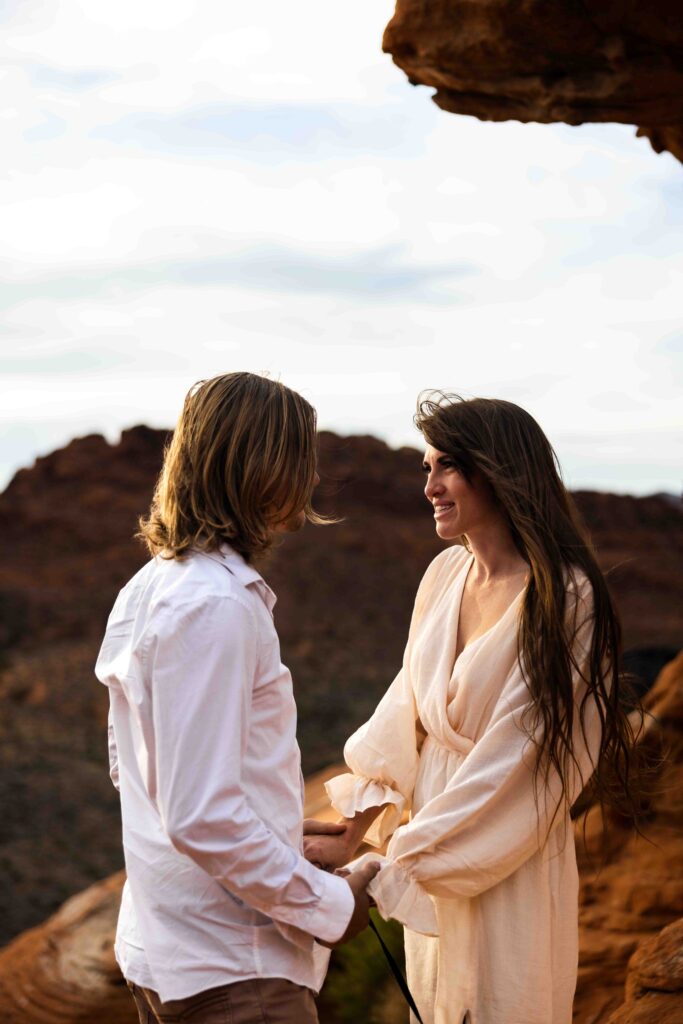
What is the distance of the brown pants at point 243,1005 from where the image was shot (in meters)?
1.82

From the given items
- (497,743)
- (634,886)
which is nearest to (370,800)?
(497,743)

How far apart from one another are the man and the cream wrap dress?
1.72 ft

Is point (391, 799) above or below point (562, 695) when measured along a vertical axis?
below

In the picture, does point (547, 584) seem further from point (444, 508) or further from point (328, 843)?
point (328, 843)

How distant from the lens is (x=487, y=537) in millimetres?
2729

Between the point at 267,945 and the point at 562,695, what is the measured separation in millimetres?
869

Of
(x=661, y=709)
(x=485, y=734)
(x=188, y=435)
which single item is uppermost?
(x=188, y=435)

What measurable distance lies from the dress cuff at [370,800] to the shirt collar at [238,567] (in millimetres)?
1028

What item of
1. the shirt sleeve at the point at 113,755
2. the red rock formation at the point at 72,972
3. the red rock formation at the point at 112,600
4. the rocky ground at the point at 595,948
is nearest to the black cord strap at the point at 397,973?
the shirt sleeve at the point at 113,755

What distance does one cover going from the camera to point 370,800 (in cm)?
278

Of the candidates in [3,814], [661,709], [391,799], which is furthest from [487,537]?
[3,814]

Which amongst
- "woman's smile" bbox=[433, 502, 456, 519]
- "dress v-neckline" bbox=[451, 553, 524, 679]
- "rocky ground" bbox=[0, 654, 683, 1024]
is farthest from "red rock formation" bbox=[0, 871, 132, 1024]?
"woman's smile" bbox=[433, 502, 456, 519]

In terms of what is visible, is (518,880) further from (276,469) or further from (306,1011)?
(276,469)

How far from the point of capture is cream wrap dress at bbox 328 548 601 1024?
97.3 inches
